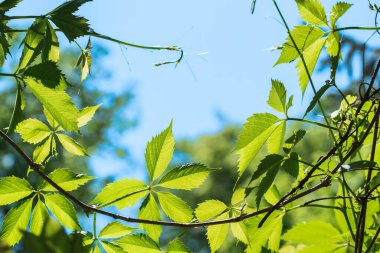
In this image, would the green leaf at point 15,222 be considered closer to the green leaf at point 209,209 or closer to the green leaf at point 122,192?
the green leaf at point 122,192

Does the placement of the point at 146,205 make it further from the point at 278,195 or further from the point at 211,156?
the point at 211,156

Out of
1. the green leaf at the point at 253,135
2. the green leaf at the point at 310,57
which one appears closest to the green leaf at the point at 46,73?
the green leaf at the point at 253,135

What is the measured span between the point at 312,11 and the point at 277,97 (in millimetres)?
138

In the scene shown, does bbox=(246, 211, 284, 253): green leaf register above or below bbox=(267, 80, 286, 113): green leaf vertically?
below

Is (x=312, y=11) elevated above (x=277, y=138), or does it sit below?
above

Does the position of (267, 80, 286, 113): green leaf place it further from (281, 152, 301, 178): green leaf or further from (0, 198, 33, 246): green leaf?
(0, 198, 33, 246): green leaf

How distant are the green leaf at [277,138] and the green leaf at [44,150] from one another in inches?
11.6

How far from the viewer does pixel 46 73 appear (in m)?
0.62

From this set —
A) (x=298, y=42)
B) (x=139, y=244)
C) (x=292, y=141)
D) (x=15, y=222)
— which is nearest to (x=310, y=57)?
(x=298, y=42)

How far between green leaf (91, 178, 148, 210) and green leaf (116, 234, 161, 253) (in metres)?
0.04

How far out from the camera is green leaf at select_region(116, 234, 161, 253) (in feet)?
2.27

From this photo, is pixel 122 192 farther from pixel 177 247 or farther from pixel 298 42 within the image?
pixel 298 42

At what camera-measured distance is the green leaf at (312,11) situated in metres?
0.78

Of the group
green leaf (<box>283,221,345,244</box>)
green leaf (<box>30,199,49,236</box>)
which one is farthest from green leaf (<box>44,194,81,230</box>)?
green leaf (<box>283,221,345,244</box>)
